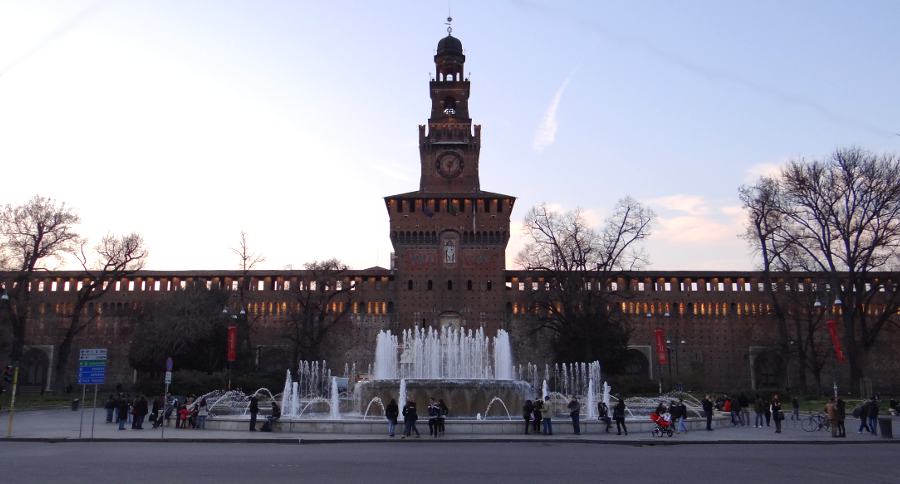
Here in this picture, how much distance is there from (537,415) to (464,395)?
3255mm

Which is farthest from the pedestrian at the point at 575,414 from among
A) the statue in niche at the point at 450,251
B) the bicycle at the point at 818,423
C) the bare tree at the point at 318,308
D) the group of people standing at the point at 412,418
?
the statue in niche at the point at 450,251

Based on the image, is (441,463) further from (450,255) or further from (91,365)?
(450,255)

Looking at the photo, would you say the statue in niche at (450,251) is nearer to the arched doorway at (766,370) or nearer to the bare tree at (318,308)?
the bare tree at (318,308)

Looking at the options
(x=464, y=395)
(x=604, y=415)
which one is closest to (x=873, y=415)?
(x=604, y=415)

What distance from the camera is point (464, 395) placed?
22.1 meters

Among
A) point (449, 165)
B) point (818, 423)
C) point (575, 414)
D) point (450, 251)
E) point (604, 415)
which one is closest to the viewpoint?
point (575, 414)

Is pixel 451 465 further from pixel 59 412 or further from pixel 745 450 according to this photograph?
pixel 59 412

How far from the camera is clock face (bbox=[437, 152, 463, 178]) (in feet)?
186

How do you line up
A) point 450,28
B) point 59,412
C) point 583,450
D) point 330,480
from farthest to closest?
1. point 450,28
2. point 59,412
3. point 583,450
4. point 330,480

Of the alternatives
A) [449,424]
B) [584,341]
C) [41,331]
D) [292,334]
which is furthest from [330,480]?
[41,331]

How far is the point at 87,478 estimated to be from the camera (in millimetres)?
10672

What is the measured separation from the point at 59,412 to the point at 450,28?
41.2 m

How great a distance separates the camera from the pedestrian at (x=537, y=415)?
62.9ft

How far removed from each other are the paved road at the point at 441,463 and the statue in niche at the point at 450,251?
37.4 m
